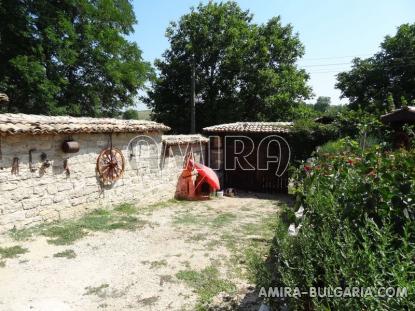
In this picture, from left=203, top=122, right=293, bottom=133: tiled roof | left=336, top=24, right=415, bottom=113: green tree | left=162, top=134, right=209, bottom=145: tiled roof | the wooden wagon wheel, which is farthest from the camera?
left=336, top=24, right=415, bottom=113: green tree

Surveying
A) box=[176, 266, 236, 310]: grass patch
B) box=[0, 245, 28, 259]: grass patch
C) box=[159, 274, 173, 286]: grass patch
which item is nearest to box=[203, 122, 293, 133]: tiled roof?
box=[176, 266, 236, 310]: grass patch

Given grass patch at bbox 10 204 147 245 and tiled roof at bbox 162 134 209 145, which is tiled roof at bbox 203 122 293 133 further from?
grass patch at bbox 10 204 147 245

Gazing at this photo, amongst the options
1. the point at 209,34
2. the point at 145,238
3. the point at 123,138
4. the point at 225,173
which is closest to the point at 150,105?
the point at 209,34

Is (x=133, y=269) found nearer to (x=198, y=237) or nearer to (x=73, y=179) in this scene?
(x=198, y=237)

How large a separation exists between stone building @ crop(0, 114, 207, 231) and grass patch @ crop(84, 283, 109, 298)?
2973 millimetres

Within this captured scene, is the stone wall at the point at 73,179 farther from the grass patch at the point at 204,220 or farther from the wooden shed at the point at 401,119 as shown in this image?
the wooden shed at the point at 401,119

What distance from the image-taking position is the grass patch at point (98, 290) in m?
4.56

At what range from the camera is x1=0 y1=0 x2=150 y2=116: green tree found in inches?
616

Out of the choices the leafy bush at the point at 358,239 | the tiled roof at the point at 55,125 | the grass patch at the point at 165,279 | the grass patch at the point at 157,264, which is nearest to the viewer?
the leafy bush at the point at 358,239

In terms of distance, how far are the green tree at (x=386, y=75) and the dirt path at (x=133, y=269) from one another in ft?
56.0

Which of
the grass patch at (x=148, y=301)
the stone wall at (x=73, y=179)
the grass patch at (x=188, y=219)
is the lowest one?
the grass patch at (x=148, y=301)

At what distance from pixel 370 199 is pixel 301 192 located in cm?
137

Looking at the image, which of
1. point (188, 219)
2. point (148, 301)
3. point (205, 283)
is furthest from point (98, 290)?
point (188, 219)

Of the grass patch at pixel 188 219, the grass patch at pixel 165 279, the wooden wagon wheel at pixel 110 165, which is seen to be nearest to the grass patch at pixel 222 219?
the grass patch at pixel 188 219
